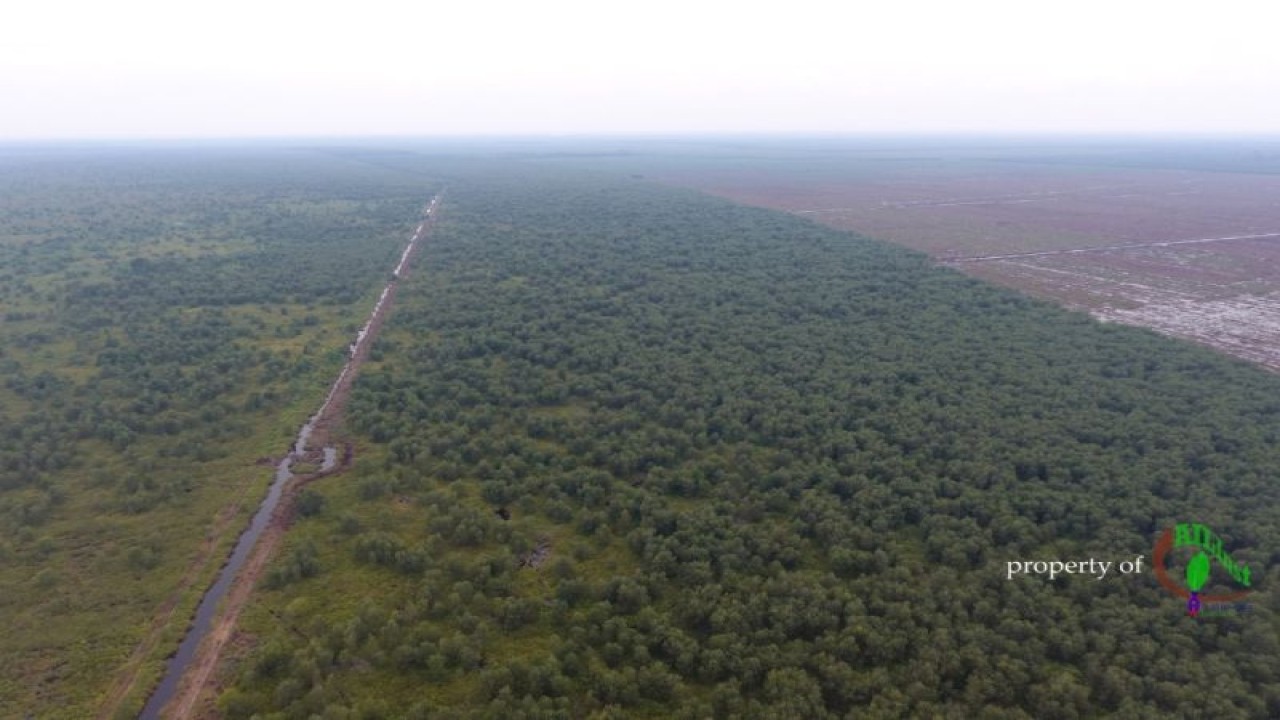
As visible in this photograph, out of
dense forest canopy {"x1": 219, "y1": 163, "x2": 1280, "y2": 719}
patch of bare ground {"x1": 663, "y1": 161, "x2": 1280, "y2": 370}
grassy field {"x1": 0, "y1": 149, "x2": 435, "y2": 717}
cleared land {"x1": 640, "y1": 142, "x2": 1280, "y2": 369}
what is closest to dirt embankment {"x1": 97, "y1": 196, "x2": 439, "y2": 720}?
grassy field {"x1": 0, "y1": 149, "x2": 435, "y2": 717}

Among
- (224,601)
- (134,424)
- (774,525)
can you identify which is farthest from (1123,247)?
(134,424)

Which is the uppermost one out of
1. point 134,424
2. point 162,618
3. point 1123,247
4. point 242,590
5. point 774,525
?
point 1123,247

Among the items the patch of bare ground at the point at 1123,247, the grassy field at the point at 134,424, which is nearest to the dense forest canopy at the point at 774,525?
the grassy field at the point at 134,424

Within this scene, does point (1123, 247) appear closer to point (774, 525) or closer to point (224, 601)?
point (774, 525)

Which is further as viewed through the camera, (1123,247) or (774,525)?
(1123,247)

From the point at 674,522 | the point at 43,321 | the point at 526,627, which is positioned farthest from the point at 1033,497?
the point at 43,321

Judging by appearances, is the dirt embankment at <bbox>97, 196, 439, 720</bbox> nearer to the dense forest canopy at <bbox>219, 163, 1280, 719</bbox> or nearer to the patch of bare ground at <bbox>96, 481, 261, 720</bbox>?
the patch of bare ground at <bbox>96, 481, 261, 720</bbox>

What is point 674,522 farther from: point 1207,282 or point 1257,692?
point 1207,282

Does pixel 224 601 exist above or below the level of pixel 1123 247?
below

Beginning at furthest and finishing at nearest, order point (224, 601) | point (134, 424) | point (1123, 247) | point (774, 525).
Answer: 1. point (1123, 247)
2. point (134, 424)
3. point (774, 525)
4. point (224, 601)
